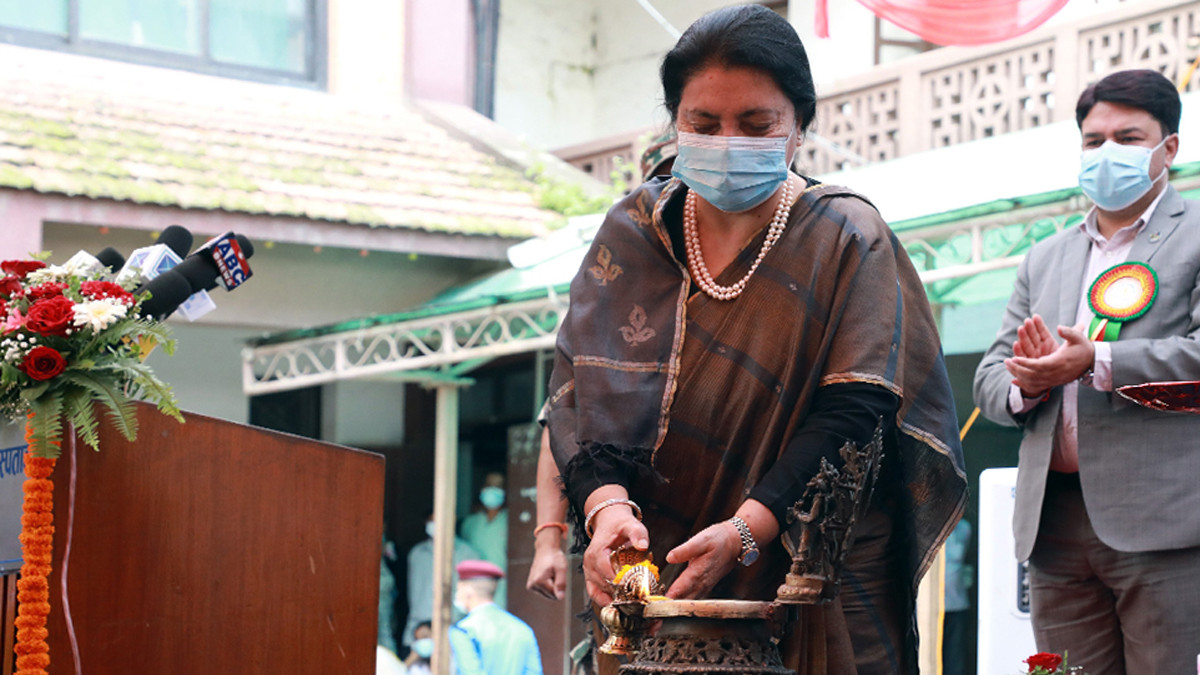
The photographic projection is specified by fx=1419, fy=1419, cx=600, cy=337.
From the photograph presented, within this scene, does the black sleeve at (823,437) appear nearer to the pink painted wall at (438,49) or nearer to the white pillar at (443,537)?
the white pillar at (443,537)

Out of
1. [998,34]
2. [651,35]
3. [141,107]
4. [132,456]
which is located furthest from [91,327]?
[651,35]

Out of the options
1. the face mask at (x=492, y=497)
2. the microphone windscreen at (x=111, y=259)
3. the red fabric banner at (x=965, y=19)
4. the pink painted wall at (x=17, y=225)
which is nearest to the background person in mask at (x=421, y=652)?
the face mask at (x=492, y=497)

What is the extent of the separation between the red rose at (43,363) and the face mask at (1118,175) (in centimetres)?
242

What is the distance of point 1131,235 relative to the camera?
3447 millimetres

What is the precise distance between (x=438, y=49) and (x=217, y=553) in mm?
8594

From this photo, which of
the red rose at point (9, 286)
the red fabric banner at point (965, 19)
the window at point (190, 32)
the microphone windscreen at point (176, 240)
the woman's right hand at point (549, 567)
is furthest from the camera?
the window at point (190, 32)

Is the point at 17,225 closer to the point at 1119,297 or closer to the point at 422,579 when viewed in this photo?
the point at 422,579

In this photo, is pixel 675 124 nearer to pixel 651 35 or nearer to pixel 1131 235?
pixel 1131 235

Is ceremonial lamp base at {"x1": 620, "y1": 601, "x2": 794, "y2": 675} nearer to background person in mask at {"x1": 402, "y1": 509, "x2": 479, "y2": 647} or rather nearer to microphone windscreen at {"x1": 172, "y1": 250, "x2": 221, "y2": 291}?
microphone windscreen at {"x1": 172, "y1": 250, "x2": 221, "y2": 291}

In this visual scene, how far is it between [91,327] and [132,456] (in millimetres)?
300

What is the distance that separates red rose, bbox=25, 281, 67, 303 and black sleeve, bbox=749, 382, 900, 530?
190cm

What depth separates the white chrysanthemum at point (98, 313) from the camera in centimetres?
307

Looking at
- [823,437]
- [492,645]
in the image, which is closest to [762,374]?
[823,437]

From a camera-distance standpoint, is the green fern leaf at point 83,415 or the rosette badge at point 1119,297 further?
the rosette badge at point 1119,297
